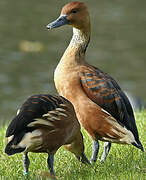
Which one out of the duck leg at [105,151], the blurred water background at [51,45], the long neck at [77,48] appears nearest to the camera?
the duck leg at [105,151]

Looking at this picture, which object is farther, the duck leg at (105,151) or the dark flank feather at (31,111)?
the duck leg at (105,151)

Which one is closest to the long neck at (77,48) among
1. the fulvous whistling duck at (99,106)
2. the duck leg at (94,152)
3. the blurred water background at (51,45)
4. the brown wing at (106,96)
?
the fulvous whistling duck at (99,106)

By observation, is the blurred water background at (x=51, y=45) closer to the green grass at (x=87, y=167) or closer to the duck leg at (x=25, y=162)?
the green grass at (x=87, y=167)

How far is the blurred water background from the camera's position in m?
16.0

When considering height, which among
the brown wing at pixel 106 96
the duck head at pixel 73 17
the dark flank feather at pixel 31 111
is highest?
the duck head at pixel 73 17

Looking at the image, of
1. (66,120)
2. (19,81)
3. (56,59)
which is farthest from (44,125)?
(56,59)

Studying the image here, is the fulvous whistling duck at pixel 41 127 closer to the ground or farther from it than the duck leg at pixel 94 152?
farther from it

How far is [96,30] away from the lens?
20.8m

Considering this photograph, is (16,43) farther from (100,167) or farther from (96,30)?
(100,167)

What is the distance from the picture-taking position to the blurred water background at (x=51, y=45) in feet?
52.5

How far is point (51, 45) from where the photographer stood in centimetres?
1906

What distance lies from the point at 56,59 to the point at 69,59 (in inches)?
430

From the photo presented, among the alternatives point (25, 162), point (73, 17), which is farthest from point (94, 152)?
point (73, 17)

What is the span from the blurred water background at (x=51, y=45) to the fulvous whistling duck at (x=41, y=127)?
317 inches
